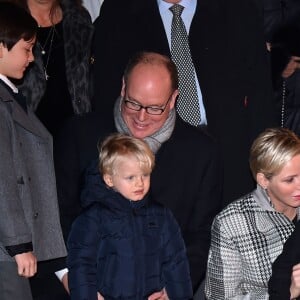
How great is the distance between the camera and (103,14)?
15.9ft

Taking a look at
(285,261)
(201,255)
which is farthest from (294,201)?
(201,255)

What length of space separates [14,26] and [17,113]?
0.42m

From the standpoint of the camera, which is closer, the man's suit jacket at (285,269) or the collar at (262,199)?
the man's suit jacket at (285,269)

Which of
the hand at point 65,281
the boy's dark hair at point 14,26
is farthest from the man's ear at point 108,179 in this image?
the boy's dark hair at point 14,26

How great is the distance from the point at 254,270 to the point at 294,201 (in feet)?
1.20

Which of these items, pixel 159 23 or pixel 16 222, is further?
pixel 159 23

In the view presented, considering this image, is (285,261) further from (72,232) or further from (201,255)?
(72,232)

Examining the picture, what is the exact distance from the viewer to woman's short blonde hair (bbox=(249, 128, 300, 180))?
397 centimetres

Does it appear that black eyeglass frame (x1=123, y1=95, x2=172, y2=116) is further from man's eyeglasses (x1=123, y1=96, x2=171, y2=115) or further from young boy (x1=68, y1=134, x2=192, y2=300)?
young boy (x1=68, y1=134, x2=192, y2=300)

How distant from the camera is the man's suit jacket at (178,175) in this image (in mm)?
4289

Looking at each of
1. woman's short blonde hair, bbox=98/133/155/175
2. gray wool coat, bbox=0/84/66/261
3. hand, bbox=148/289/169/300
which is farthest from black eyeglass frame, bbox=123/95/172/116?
hand, bbox=148/289/169/300

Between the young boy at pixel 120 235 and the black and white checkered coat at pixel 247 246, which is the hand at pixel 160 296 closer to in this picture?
the young boy at pixel 120 235

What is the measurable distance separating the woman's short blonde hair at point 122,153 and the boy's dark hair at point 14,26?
2.17ft

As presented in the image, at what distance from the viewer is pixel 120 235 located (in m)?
3.88
